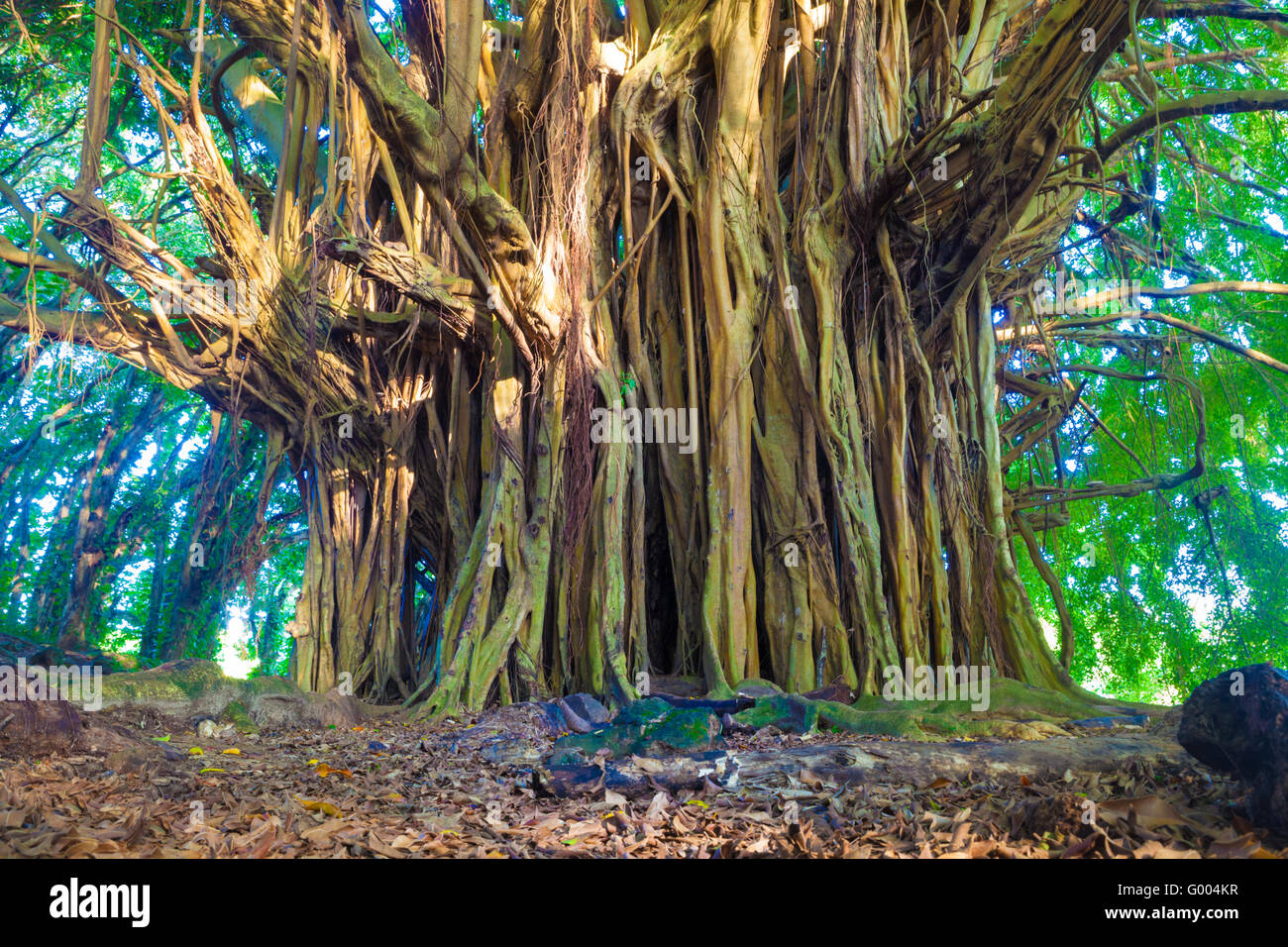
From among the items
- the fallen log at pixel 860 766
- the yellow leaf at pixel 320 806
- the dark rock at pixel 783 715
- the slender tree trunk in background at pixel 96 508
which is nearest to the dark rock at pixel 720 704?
the dark rock at pixel 783 715

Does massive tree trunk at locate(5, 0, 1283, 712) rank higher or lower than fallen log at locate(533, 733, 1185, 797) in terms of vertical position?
higher

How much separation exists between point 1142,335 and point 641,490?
3650mm

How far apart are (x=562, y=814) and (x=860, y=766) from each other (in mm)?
876

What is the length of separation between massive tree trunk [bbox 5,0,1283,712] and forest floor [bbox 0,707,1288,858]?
1623 millimetres

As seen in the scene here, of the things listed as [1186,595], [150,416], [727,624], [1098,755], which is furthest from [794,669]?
[150,416]

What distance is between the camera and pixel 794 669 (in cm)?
398

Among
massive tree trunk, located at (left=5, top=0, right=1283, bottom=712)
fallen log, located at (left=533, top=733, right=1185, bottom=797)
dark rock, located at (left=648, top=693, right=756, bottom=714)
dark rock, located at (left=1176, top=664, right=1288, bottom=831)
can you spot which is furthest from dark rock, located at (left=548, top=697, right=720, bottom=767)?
dark rock, located at (left=1176, top=664, right=1288, bottom=831)

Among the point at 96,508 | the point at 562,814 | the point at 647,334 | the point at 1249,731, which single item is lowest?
the point at 562,814

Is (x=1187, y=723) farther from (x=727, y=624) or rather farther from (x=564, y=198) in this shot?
(x=564, y=198)

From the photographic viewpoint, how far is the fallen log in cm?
226

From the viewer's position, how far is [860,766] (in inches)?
92.3

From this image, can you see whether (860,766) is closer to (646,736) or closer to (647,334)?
(646,736)

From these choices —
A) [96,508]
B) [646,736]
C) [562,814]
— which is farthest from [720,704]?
[96,508]

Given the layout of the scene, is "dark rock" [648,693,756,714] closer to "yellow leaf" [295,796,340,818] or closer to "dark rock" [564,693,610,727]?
"dark rock" [564,693,610,727]
